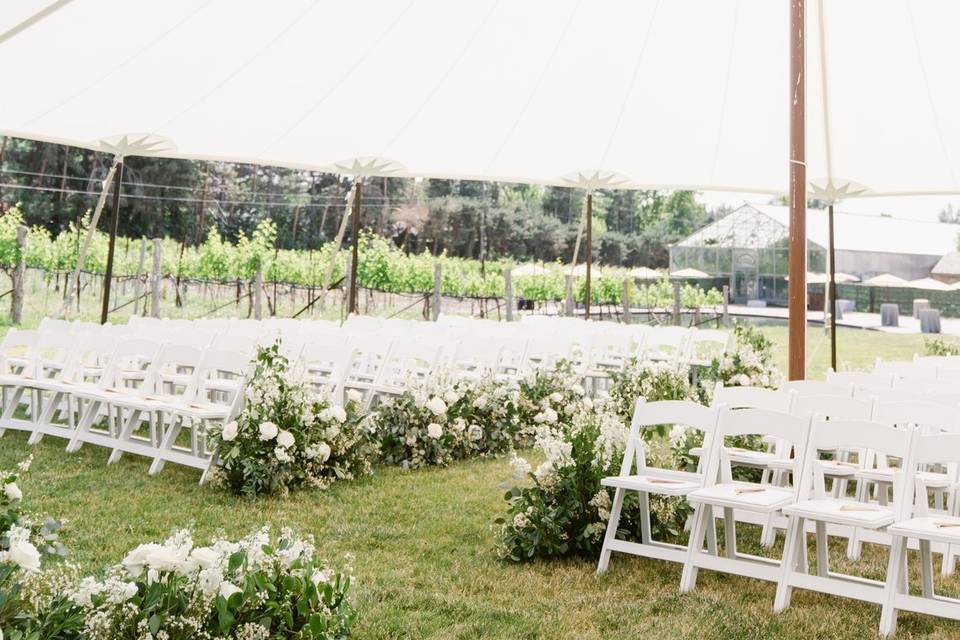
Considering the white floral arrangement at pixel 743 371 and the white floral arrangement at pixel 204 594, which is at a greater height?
the white floral arrangement at pixel 743 371

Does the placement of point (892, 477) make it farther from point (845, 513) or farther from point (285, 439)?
point (285, 439)

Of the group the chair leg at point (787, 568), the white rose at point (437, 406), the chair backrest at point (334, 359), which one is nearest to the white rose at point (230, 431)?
the chair backrest at point (334, 359)

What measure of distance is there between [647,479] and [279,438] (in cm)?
221

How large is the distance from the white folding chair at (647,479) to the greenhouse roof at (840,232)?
19.8 meters

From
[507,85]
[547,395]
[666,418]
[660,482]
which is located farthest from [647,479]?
[507,85]

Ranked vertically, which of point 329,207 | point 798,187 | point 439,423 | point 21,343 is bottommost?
point 439,423

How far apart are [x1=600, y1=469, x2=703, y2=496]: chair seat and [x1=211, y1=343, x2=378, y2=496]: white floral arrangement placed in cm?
206

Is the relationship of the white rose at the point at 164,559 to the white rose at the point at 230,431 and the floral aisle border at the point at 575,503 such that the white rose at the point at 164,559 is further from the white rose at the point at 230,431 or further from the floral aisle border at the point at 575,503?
the white rose at the point at 230,431

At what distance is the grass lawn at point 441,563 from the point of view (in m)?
3.43

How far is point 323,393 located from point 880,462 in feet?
10.5

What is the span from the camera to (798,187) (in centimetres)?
590

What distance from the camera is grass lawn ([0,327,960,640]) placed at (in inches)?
135

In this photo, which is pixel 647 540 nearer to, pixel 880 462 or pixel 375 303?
pixel 880 462

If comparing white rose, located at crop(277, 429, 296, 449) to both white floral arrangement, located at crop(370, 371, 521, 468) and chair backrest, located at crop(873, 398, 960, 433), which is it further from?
chair backrest, located at crop(873, 398, 960, 433)
